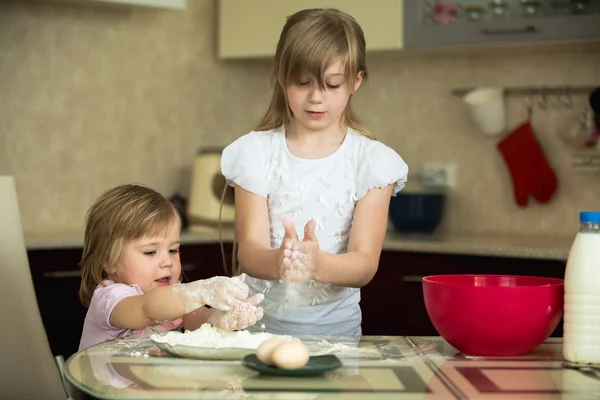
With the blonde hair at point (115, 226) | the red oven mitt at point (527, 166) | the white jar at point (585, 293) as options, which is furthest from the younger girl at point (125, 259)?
the red oven mitt at point (527, 166)

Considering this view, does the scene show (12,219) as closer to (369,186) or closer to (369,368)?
(369,186)

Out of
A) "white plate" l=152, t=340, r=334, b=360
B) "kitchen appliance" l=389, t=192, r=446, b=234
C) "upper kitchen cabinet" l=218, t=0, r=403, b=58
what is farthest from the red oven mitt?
"white plate" l=152, t=340, r=334, b=360

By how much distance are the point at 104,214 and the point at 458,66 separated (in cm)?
198

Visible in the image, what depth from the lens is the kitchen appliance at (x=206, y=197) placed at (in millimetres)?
3312

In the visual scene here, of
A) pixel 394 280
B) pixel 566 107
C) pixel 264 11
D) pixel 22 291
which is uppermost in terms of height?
pixel 264 11

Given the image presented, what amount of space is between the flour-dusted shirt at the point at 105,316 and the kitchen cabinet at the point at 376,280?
3.83 feet

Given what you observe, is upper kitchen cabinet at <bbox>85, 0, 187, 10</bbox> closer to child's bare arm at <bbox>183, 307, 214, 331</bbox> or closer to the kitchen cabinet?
the kitchen cabinet

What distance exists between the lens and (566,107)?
10.5 feet

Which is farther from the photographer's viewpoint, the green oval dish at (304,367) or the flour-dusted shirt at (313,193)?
the flour-dusted shirt at (313,193)

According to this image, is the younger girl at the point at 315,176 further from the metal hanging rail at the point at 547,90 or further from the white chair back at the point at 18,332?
the metal hanging rail at the point at 547,90

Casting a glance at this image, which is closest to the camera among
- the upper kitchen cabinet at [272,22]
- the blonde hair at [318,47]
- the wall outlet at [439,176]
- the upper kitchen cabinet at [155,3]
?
the blonde hair at [318,47]

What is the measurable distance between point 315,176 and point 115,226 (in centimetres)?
42

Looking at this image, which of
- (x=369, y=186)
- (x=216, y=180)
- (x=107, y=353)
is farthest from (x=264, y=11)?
(x=107, y=353)

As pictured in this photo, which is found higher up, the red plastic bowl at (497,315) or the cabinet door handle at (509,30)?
the cabinet door handle at (509,30)
